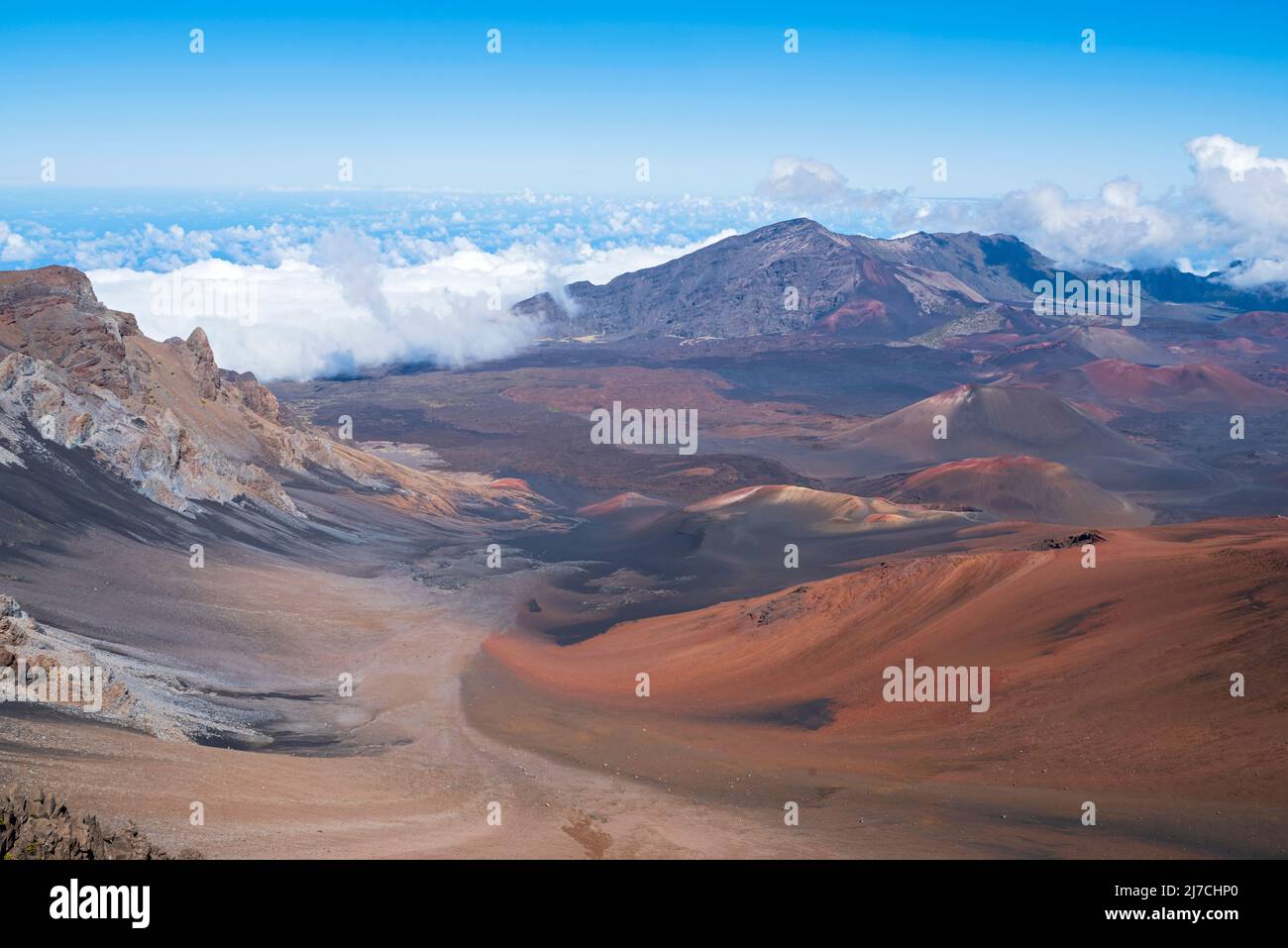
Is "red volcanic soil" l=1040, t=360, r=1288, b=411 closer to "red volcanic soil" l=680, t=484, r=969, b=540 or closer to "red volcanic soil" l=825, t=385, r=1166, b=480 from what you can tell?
"red volcanic soil" l=825, t=385, r=1166, b=480

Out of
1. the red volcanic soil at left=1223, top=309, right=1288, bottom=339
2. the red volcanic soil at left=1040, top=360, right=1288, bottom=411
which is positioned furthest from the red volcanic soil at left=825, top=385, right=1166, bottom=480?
the red volcanic soil at left=1223, top=309, right=1288, bottom=339

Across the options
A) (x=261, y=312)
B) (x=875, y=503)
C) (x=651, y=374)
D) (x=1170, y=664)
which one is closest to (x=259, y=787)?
(x=1170, y=664)

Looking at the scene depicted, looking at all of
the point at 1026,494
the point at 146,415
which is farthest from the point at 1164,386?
the point at 146,415

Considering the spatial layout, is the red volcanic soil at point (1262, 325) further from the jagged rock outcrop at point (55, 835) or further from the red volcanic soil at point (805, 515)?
the jagged rock outcrop at point (55, 835)
